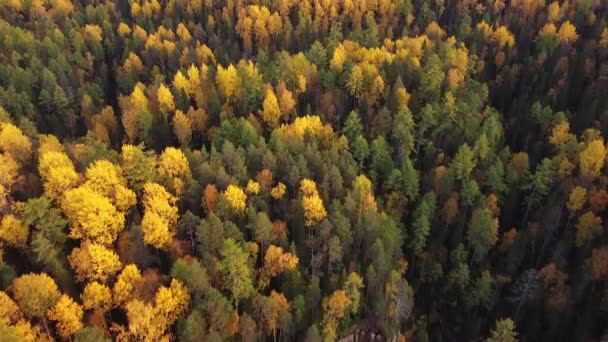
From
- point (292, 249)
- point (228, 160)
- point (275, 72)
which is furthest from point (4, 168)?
point (275, 72)

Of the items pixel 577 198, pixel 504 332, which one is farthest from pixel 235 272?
pixel 577 198

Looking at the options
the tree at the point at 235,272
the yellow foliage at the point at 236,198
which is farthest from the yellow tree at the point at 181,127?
the tree at the point at 235,272

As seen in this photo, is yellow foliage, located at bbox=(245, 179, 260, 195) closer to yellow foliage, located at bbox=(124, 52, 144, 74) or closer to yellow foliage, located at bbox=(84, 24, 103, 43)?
yellow foliage, located at bbox=(124, 52, 144, 74)

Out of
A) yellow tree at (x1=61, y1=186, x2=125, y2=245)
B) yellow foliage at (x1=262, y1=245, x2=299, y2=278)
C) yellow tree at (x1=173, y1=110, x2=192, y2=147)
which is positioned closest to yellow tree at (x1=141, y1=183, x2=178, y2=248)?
yellow tree at (x1=61, y1=186, x2=125, y2=245)

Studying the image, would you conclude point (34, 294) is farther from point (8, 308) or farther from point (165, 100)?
point (165, 100)

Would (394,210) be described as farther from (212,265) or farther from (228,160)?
(212,265)

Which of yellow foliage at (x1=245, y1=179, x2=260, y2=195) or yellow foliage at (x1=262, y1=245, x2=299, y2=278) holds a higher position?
yellow foliage at (x1=245, y1=179, x2=260, y2=195)
